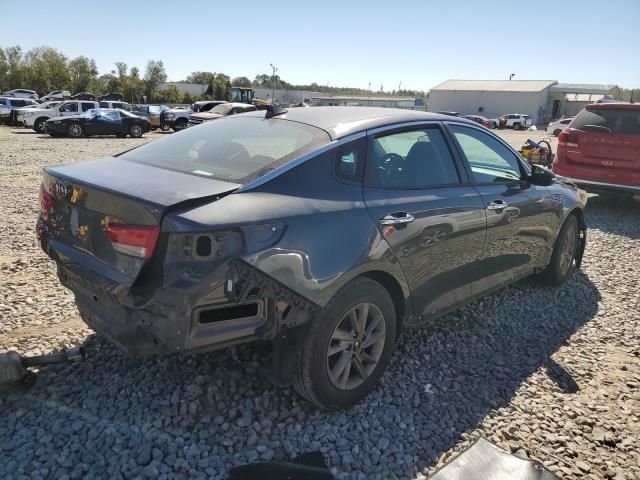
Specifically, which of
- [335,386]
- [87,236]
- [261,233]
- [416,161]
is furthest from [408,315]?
[87,236]

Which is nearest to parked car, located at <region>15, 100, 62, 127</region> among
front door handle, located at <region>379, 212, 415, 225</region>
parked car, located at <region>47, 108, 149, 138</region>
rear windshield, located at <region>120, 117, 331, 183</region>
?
parked car, located at <region>47, 108, 149, 138</region>

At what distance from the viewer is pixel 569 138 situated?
8406 millimetres

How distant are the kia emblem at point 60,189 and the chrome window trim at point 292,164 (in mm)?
1024

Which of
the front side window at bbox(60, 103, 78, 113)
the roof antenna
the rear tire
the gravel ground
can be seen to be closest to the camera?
the gravel ground

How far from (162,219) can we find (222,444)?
3.90 feet

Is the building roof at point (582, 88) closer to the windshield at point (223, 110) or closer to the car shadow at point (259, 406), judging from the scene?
the windshield at point (223, 110)

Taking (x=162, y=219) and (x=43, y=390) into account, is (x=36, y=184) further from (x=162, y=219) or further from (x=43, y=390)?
(x=162, y=219)

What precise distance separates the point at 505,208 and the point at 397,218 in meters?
1.34

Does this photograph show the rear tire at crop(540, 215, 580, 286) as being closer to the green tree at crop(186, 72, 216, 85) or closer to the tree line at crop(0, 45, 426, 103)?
the tree line at crop(0, 45, 426, 103)

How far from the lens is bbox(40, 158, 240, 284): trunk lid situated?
232cm

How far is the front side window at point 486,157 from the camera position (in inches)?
149

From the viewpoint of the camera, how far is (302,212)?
8.26 ft

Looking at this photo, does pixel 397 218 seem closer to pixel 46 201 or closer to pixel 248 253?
pixel 248 253

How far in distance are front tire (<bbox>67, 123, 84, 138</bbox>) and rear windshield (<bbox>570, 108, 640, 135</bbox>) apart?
66.1 feet
